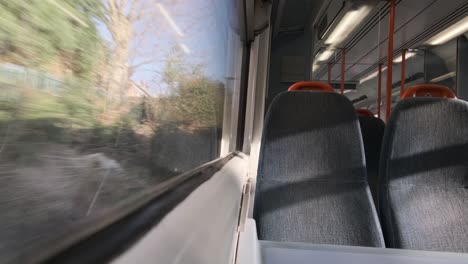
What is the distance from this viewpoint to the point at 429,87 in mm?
1652

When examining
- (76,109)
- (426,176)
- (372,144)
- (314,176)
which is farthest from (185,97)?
(372,144)

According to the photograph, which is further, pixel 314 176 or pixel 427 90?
pixel 427 90

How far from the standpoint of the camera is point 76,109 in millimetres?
296

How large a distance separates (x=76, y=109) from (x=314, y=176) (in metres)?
1.05

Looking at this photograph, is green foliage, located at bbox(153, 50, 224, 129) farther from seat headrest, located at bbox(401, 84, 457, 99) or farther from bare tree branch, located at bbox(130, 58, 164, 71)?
seat headrest, located at bbox(401, 84, 457, 99)

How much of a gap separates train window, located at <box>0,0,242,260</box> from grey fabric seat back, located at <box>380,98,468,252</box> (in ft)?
3.13

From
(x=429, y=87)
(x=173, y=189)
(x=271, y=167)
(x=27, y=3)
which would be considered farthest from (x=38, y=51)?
(x=429, y=87)

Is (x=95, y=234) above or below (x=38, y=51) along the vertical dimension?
below

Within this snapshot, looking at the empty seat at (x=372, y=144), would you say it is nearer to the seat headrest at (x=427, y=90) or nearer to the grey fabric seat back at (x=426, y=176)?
the seat headrest at (x=427, y=90)

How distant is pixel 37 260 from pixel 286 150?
1.10 meters

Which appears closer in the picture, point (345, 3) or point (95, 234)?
point (95, 234)

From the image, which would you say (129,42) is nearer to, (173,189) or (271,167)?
(173,189)

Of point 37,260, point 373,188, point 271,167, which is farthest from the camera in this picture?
point 373,188

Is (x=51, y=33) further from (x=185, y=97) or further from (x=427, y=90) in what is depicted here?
(x=427, y=90)
